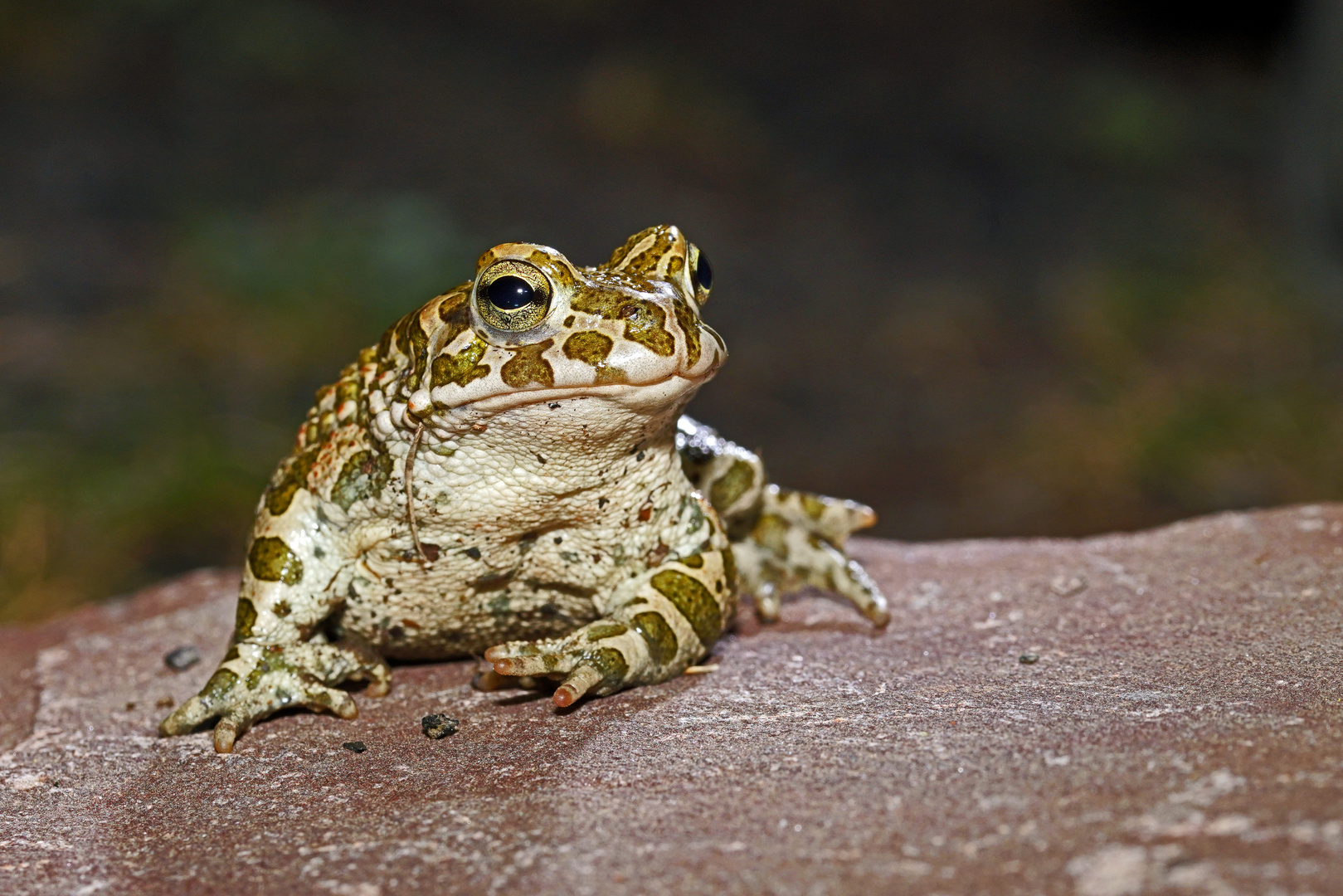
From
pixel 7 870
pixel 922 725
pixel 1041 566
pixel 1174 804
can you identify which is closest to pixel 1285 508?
pixel 1041 566

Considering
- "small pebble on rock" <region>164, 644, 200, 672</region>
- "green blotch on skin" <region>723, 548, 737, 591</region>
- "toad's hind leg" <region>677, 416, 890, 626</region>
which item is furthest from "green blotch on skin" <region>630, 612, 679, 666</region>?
"small pebble on rock" <region>164, 644, 200, 672</region>

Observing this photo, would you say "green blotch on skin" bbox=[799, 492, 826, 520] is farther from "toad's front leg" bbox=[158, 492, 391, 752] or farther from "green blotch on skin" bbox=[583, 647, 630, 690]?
"toad's front leg" bbox=[158, 492, 391, 752]

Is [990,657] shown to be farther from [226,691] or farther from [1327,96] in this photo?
[1327,96]

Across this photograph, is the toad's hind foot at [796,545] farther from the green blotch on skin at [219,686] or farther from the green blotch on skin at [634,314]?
the green blotch on skin at [219,686]

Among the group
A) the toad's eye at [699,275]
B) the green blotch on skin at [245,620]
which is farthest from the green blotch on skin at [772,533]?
the green blotch on skin at [245,620]

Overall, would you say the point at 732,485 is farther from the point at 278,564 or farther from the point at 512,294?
the point at 278,564

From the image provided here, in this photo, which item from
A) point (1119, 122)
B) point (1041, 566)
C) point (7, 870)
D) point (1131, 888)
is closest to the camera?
point (1131, 888)

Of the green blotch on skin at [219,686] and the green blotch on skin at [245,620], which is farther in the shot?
the green blotch on skin at [245,620]
